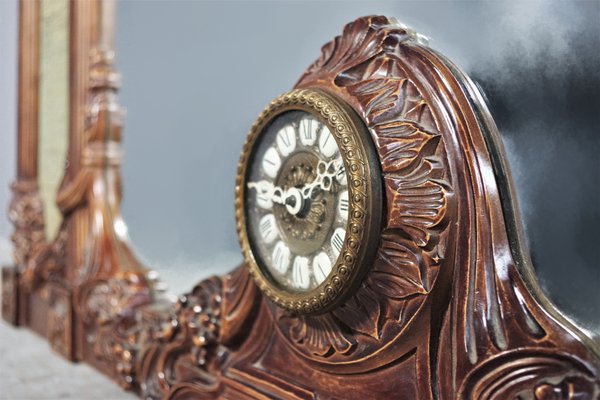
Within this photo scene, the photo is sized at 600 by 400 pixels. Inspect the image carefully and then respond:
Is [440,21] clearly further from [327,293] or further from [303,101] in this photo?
[327,293]

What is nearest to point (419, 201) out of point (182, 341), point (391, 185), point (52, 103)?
point (391, 185)

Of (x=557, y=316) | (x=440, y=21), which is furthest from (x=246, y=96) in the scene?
(x=557, y=316)

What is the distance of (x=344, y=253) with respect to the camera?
84cm

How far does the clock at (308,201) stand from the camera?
829 millimetres

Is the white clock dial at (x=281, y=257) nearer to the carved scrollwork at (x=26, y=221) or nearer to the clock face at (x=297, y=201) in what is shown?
the clock face at (x=297, y=201)

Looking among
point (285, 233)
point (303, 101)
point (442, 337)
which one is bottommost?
point (442, 337)

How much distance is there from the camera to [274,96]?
3.57 ft

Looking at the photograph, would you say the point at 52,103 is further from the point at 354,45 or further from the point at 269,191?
the point at 354,45

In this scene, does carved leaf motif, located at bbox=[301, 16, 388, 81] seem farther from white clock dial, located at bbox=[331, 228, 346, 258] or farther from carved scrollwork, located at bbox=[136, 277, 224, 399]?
carved scrollwork, located at bbox=[136, 277, 224, 399]

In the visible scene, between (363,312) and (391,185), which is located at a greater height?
(391,185)

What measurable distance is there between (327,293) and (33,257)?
1253 mm

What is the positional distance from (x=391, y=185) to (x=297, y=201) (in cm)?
16

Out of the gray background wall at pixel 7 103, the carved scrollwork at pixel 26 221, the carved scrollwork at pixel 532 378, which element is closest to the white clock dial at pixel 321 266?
the carved scrollwork at pixel 532 378

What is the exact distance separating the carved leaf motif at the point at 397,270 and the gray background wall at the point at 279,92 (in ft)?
0.41
